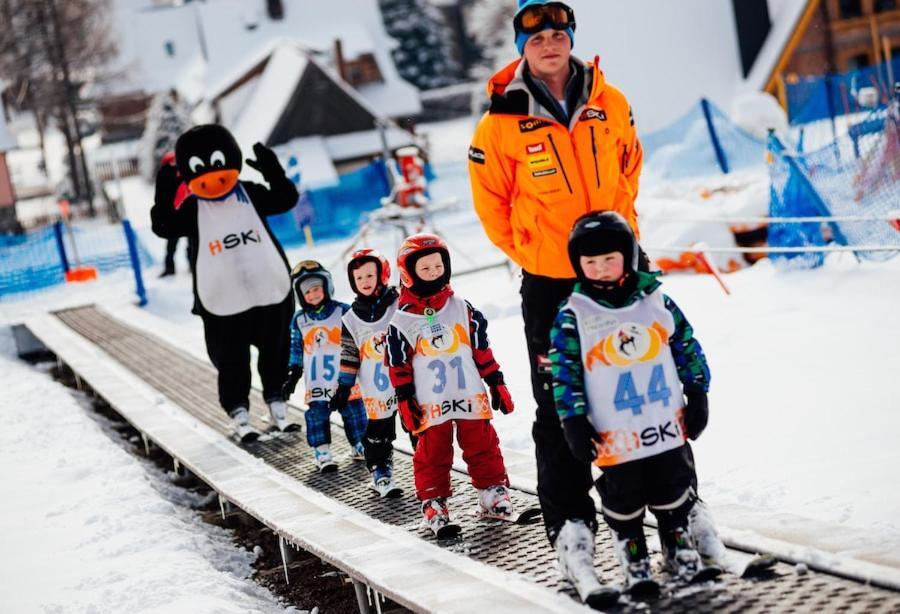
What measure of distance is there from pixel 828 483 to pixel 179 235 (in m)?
4.43

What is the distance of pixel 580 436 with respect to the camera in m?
3.95

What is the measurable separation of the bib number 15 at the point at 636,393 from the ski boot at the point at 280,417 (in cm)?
438

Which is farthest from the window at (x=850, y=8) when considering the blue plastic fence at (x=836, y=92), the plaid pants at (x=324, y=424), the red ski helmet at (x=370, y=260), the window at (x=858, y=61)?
the red ski helmet at (x=370, y=260)

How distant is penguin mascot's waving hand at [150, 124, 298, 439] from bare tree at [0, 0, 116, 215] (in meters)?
34.2

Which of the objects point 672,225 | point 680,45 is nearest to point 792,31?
point 680,45

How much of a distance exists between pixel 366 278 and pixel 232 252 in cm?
204

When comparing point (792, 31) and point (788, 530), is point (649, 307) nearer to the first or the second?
point (788, 530)

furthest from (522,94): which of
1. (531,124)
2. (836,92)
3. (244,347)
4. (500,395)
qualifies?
(836,92)

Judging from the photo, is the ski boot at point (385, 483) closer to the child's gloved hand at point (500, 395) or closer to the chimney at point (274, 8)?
the child's gloved hand at point (500, 395)

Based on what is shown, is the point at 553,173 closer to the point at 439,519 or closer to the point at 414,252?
Answer: the point at 414,252

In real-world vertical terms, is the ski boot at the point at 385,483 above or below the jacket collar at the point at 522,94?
below

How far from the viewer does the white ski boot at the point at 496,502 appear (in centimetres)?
532

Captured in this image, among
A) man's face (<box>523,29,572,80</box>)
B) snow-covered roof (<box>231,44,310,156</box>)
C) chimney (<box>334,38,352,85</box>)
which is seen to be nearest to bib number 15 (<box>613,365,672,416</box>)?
man's face (<box>523,29,572,80</box>)

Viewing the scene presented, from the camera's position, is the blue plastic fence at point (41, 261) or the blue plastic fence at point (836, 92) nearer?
the blue plastic fence at point (41, 261)
